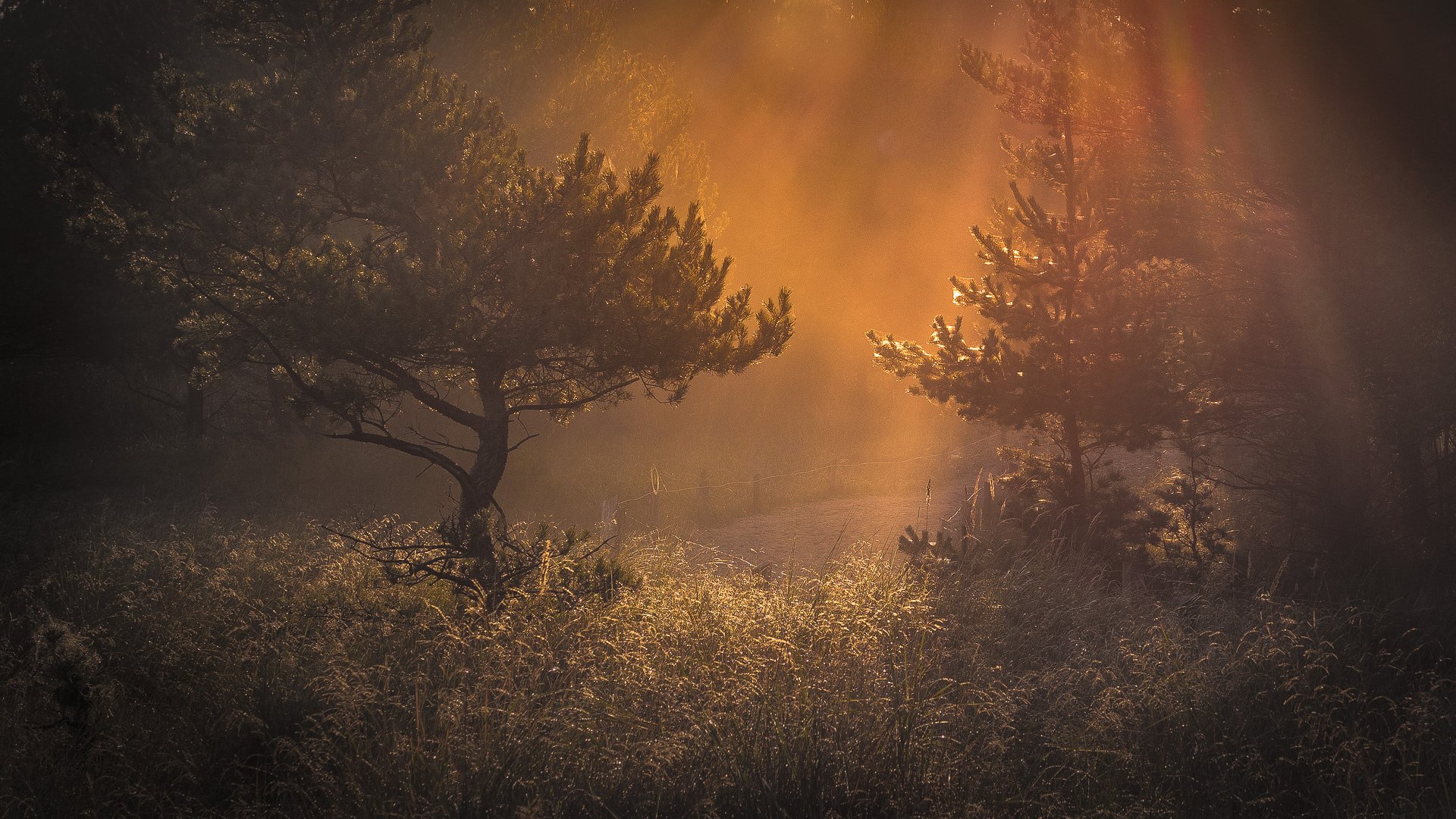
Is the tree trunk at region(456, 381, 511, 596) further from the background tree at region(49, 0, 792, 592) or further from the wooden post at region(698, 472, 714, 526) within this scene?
the wooden post at region(698, 472, 714, 526)

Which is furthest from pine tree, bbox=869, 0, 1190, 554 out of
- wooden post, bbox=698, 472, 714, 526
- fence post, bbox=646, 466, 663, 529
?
wooden post, bbox=698, 472, 714, 526

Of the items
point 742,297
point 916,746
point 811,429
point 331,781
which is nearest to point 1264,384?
point 742,297

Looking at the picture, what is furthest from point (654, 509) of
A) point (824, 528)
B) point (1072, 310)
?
point (1072, 310)

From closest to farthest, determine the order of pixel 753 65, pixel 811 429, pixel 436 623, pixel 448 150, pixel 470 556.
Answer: pixel 436 623 < pixel 470 556 < pixel 448 150 < pixel 811 429 < pixel 753 65

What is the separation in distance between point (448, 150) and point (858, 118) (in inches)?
1295

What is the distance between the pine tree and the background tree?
331 cm

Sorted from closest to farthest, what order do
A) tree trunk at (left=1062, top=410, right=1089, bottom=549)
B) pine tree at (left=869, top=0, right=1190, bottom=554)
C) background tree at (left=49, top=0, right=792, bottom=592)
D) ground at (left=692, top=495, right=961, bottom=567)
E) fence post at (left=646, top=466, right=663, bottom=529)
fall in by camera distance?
background tree at (left=49, top=0, right=792, bottom=592) < pine tree at (left=869, top=0, right=1190, bottom=554) < tree trunk at (left=1062, top=410, right=1089, bottom=549) < ground at (left=692, top=495, right=961, bottom=567) < fence post at (left=646, top=466, right=663, bottom=529)

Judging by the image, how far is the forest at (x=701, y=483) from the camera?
493cm

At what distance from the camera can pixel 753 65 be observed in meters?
37.8

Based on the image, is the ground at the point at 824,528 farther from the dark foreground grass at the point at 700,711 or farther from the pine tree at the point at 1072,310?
the dark foreground grass at the point at 700,711

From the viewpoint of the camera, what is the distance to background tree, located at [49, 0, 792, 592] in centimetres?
824

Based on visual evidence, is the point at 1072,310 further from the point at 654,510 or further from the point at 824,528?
the point at 654,510

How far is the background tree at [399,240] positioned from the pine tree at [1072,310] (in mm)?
3305

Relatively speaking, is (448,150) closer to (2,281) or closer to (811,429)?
(2,281)
